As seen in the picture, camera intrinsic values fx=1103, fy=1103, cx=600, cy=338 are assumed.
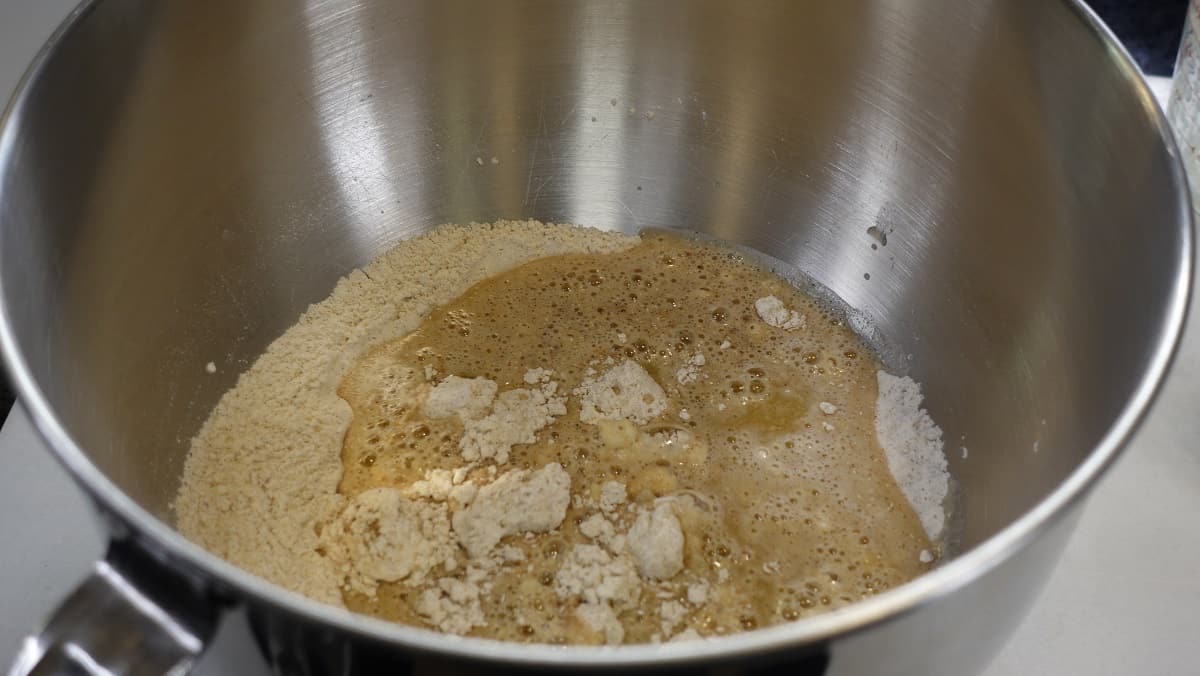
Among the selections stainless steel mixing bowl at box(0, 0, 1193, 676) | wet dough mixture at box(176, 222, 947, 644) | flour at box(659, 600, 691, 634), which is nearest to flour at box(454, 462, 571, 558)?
wet dough mixture at box(176, 222, 947, 644)

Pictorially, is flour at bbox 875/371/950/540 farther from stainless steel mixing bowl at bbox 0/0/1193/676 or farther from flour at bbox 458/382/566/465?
flour at bbox 458/382/566/465

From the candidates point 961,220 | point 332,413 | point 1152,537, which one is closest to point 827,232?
point 961,220

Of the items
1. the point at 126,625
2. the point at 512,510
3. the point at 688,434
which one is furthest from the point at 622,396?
the point at 126,625

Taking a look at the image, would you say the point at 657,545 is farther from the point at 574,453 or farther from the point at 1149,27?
the point at 1149,27

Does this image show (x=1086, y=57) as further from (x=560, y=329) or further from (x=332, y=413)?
(x=332, y=413)

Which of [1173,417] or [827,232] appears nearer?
[1173,417]

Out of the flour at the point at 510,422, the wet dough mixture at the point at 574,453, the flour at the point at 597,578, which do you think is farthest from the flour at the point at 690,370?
the flour at the point at 597,578
